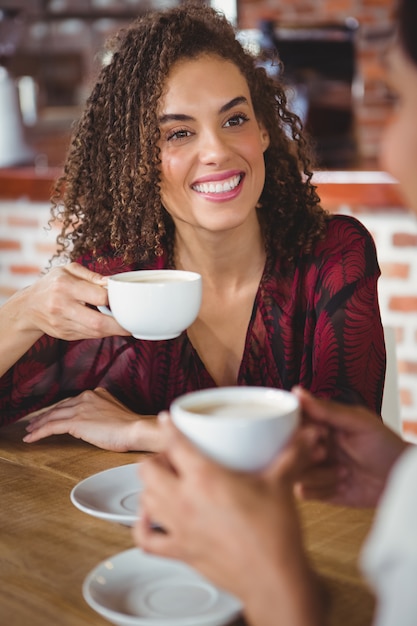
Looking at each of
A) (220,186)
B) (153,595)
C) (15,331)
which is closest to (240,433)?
(153,595)

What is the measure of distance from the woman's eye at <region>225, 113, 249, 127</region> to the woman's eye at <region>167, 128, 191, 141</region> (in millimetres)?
83

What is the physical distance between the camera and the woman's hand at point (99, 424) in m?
1.42

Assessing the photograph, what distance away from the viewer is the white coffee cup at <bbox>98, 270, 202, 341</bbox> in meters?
1.27

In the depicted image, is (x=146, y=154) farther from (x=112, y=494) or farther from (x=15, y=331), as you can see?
(x=112, y=494)

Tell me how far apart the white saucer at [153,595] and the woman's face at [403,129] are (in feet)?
1.46

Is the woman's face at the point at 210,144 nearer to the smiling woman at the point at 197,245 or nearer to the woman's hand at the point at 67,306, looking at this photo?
the smiling woman at the point at 197,245

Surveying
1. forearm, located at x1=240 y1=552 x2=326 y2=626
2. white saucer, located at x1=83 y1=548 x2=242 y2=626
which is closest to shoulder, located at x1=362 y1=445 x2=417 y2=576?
forearm, located at x1=240 y1=552 x2=326 y2=626

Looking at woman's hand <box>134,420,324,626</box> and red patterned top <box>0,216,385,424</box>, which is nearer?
woman's hand <box>134,420,324,626</box>

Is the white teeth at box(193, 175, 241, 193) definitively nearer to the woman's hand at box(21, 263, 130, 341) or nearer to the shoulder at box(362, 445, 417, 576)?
the woman's hand at box(21, 263, 130, 341)

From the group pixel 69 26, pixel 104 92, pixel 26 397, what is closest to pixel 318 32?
pixel 69 26

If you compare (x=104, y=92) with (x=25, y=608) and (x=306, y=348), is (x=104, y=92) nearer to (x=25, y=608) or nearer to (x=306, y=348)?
(x=306, y=348)

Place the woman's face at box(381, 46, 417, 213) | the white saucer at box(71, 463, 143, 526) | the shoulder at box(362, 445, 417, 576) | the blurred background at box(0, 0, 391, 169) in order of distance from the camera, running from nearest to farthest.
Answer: the shoulder at box(362, 445, 417, 576)
the woman's face at box(381, 46, 417, 213)
the white saucer at box(71, 463, 143, 526)
the blurred background at box(0, 0, 391, 169)

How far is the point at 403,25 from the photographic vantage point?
79 cm

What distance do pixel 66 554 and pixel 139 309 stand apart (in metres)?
0.38
